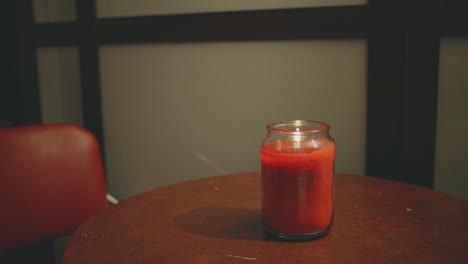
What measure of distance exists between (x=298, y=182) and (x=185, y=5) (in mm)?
1223

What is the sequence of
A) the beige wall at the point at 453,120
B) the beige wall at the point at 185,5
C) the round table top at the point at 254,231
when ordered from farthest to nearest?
the beige wall at the point at 185,5 → the beige wall at the point at 453,120 → the round table top at the point at 254,231

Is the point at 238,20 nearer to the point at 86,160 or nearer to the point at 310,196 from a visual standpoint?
the point at 86,160

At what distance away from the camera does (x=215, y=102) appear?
71.0 inches

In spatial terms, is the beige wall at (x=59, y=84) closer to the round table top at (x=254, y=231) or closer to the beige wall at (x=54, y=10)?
the beige wall at (x=54, y=10)

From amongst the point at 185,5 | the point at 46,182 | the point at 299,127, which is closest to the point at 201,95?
the point at 185,5

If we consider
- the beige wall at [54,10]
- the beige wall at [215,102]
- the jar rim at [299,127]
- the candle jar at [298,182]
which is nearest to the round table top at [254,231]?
the candle jar at [298,182]

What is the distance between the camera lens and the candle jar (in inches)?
30.7

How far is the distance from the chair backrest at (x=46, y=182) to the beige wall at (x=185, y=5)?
0.71 meters

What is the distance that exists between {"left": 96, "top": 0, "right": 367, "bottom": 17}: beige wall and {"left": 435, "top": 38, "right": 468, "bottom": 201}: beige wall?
1.12 feet

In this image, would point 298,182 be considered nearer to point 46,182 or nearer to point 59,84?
point 46,182

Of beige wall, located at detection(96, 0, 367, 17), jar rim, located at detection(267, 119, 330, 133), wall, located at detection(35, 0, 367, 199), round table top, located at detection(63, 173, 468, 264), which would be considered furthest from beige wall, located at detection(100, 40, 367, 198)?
jar rim, located at detection(267, 119, 330, 133)

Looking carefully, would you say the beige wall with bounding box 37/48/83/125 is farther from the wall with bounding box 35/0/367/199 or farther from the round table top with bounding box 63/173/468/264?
the round table top with bounding box 63/173/468/264

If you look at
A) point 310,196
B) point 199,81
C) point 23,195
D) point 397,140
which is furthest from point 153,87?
point 310,196

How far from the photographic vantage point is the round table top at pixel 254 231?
0.75m
